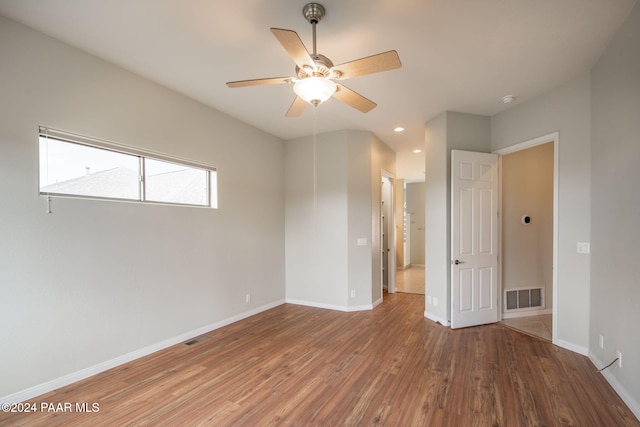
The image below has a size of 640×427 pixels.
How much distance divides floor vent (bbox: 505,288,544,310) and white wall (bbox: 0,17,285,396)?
3.96m

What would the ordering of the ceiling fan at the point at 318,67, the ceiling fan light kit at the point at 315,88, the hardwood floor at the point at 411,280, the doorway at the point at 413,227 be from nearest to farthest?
the ceiling fan at the point at 318,67, the ceiling fan light kit at the point at 315,88, the hardwood floor at the point at 411,280, the doorway at the point at 413,227

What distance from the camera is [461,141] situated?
12.7 feet

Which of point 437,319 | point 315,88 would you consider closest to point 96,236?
point 315,88

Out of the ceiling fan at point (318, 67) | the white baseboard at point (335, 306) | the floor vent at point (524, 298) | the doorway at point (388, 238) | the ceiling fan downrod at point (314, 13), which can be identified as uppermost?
the ceiling fan downrod at point (314, 13)

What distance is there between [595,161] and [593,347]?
1832mm

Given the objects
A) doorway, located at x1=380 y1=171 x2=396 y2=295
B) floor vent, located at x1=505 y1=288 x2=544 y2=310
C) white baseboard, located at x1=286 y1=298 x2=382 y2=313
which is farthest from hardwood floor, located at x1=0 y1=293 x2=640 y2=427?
doorway, located at x1=380 y1=171 x2=396 y2=295

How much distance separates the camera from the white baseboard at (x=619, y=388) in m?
1.99

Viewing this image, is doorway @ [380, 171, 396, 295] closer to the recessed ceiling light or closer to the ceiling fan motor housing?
the recessed ceiling light

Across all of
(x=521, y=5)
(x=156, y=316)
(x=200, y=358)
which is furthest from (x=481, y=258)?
(x=156, y=316)

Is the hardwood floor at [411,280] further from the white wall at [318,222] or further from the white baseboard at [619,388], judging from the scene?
the white baseboard at [619,388]

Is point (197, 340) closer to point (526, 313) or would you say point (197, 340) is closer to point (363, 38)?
point (363, 38)

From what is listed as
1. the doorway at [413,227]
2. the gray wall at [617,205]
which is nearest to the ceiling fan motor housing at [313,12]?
the gray wall at [617,205]

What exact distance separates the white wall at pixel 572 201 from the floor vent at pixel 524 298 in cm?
92

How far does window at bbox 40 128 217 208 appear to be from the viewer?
7.91 ft
